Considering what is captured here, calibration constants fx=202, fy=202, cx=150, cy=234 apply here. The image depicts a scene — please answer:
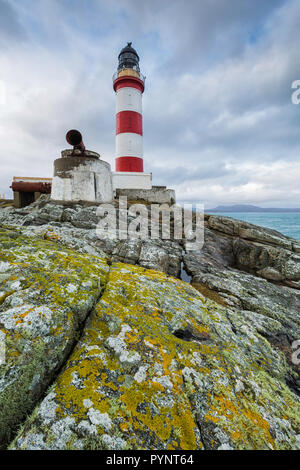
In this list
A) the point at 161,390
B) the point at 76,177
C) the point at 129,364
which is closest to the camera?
the point at 161,390

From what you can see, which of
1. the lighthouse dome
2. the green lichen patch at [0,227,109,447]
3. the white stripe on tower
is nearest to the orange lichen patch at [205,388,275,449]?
the green lichen patch at [0,227,109,447]

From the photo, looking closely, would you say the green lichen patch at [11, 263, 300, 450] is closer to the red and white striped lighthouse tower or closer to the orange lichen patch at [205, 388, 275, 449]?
the orange lichen patch at [205, 388, 275, 449]

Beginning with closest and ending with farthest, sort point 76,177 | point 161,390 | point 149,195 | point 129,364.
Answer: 1. point 161,390
2. point 129,364
3. point 76,177
4. point 149,195

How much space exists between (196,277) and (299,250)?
889cm

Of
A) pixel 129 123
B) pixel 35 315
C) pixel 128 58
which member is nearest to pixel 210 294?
pixel 35 315

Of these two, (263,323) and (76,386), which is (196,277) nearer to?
(263,323)

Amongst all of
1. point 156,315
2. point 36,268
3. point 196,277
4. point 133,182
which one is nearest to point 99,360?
point 156,315

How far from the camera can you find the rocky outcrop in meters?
2.42

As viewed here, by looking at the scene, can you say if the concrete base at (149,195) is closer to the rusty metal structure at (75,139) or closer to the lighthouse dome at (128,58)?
the rusty metal structure at (75,139)

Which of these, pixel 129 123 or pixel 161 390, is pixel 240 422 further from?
pixel 129 123

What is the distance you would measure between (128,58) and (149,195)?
2717 cm

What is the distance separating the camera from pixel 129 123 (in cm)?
2881

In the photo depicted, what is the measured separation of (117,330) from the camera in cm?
359

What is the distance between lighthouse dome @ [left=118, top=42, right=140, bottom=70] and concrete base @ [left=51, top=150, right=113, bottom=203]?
29311 mm
